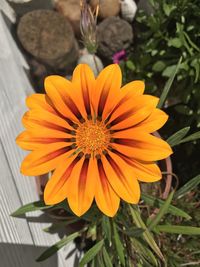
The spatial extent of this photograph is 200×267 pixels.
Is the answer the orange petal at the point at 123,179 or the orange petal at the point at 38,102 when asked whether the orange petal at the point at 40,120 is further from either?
the orange petal at the point at 123,179

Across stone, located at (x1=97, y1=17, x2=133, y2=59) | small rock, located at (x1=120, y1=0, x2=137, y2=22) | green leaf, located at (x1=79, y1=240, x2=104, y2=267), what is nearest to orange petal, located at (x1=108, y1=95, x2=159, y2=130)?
green leaf, located at (x1=79, y1=240, x2=104, y2=267)

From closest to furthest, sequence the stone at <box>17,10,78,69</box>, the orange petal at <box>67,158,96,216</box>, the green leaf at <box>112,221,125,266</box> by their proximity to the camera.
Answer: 1. the orange petal at <box>67,158,96,216</box>
2. the green leaf at <box>112,221,125,266</box>
3. the stone at <box>17,10,78,69</box>

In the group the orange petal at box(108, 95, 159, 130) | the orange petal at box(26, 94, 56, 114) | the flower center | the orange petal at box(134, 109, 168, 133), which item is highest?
the orange petal at box(26, 94, 56, 114)

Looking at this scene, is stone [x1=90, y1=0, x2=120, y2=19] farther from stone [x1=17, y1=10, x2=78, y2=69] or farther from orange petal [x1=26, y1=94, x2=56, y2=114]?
orange petal [x1=26, y1=94, x2=56, y2=114]

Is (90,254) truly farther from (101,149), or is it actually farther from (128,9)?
(128,9)

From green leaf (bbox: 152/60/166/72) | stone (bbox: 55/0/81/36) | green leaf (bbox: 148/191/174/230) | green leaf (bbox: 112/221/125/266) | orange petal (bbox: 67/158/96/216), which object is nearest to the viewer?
orange petal (bbox: 67/158/96/216)

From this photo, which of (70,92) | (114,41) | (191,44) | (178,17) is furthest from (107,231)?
(114,41)
